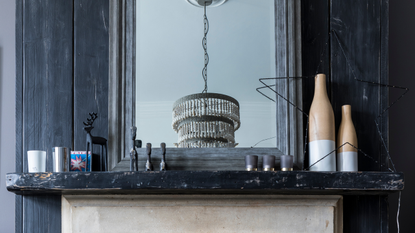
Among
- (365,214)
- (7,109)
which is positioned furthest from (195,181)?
(7,109)

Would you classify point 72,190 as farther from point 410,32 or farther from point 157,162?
point 410,32

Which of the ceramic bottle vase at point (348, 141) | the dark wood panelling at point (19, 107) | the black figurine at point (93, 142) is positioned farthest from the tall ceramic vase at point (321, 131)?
the dark wood panelling at point (19, 107)

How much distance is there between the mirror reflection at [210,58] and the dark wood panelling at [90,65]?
14cm

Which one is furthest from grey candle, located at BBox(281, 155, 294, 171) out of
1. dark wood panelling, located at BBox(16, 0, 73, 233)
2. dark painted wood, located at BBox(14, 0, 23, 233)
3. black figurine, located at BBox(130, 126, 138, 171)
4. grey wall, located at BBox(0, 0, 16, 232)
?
grey wall, located at BBox(0, 0, 16, 232)

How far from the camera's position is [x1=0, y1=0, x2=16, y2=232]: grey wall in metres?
1.60

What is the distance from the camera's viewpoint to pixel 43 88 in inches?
57.0

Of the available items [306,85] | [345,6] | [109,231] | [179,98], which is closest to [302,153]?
[306,85]

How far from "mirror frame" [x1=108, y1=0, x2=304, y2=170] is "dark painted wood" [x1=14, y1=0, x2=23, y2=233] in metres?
0.36

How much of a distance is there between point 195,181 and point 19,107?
2.59ft

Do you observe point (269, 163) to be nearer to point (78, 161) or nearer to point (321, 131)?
point (321, 131)

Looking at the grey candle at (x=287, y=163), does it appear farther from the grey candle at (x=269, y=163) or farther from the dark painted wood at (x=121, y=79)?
the dark painted wood at (x=121, y=79)

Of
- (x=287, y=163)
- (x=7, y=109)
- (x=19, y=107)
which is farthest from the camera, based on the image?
A: (x=7, y=109)

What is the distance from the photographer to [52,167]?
143 centimetres

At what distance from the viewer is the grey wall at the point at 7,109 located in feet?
5.25
